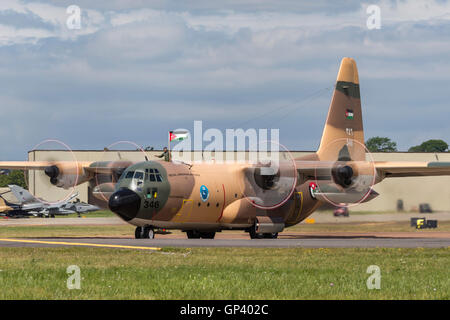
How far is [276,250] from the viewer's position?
91.1ft

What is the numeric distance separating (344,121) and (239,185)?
34.4 feet

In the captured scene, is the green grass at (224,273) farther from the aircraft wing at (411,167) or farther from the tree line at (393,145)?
the tree line at (393,145)

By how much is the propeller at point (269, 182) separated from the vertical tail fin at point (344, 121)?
19.8 feet

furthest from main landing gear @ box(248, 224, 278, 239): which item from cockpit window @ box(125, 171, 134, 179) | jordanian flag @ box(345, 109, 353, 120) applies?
jordanian flag @ box(345, 109, 353, 120)

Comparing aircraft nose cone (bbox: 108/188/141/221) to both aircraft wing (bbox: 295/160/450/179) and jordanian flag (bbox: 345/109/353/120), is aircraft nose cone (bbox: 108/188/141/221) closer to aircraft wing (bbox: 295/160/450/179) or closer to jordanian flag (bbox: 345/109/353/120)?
aircraft wing (bbox: 295/160/450/179)

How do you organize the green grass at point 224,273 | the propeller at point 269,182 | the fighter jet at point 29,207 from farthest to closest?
the fighter jet at point 29,207 < the propeller at point 269,182 < the green grass at point 224,273

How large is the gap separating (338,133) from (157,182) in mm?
15380

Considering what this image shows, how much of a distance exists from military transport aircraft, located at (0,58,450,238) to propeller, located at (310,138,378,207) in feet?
0.17

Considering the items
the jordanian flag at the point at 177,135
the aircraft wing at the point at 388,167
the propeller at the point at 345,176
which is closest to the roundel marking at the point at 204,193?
the aircraft wing at the point at 388,167

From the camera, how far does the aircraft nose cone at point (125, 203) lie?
3431 centimetres

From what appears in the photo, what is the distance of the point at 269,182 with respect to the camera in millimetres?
40188

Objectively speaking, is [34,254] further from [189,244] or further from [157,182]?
[157,182]

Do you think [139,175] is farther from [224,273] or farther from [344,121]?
[344,121]
